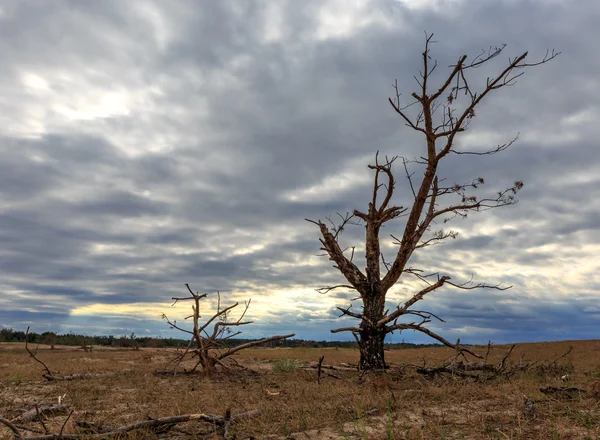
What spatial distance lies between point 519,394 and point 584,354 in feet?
41.3

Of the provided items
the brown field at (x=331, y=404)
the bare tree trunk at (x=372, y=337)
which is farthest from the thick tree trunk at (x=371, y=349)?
the brown field at (x=331, y=404)

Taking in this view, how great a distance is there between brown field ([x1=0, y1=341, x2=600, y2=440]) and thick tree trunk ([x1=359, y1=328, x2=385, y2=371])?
0.58m

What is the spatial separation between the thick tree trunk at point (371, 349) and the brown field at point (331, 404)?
0.58m

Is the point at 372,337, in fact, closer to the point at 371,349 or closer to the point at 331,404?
the point at 371,349

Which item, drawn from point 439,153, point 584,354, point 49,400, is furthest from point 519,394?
point 584,354

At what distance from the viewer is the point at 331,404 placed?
22.4ft

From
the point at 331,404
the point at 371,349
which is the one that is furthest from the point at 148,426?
the point at 371,349

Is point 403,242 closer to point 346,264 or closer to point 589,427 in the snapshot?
point 346,264

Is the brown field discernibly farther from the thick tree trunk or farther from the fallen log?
the thick tree trunk

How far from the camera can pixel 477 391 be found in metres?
7.84

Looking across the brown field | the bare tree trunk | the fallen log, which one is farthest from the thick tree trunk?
the fallen log

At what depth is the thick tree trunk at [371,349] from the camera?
11078 millimetres

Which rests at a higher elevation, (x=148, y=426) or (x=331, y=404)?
(x=331, y=404)

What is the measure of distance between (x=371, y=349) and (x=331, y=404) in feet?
14.9
